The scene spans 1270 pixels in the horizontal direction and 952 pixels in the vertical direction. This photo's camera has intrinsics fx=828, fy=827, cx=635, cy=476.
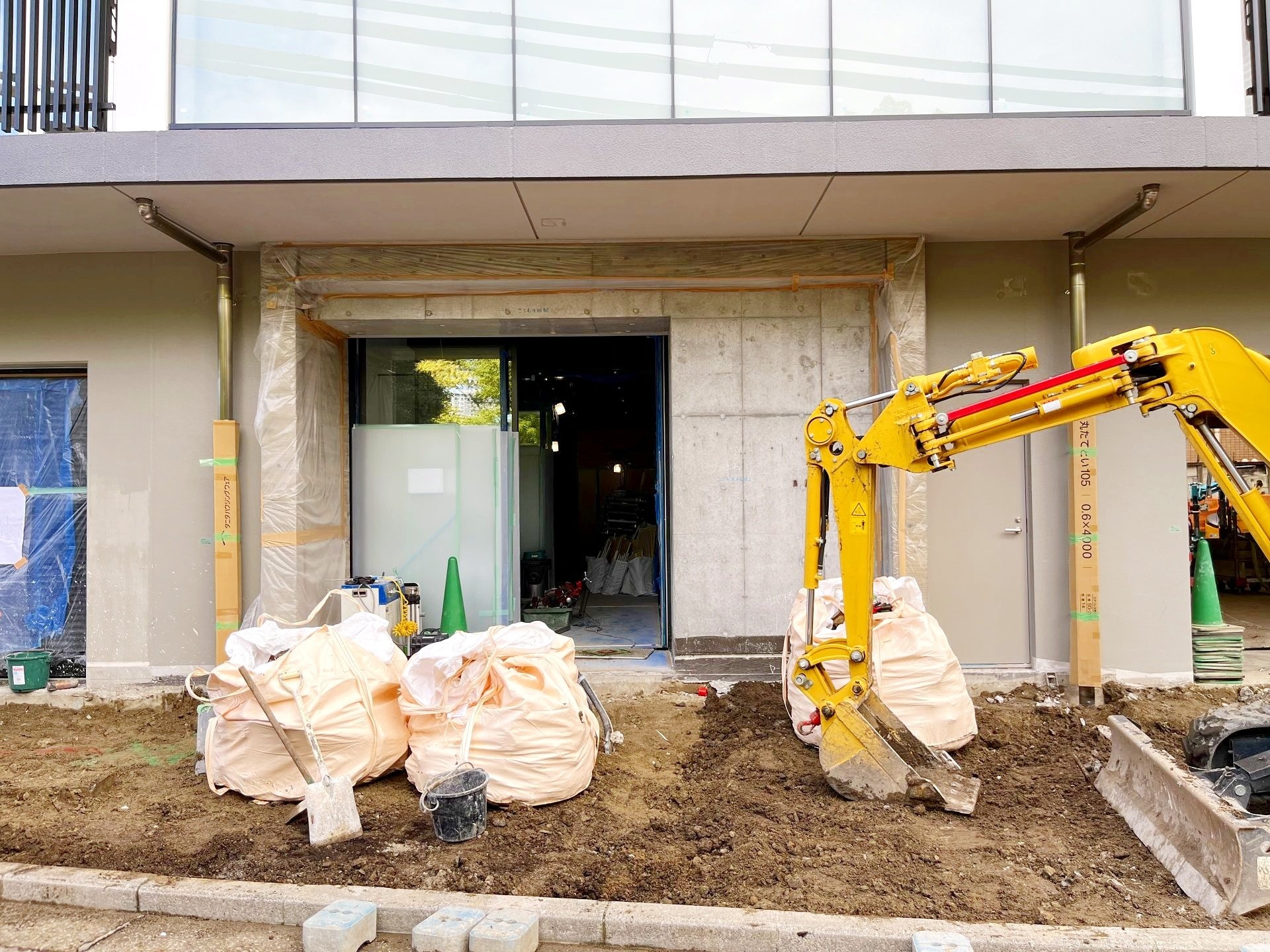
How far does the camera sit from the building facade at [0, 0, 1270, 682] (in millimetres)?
5230

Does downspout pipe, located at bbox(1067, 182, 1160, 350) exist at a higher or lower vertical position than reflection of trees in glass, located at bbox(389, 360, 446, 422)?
higher

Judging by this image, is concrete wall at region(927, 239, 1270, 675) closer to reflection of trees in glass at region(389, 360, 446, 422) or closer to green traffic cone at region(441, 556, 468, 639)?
green traffic cone at region(441, 556, 468, 639)

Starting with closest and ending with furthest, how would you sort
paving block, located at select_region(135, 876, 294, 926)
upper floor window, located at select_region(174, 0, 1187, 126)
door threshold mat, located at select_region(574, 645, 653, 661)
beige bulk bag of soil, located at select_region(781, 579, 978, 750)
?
paving block, located at select_region(135, 876, 294, 926)
beige bulk bag of soil, located at select_region(781, 579, 978, 750)
upper floor window, located at select_region(174, 0, 1187, 126)
door threshold mat, located at select_region(574, 645, 653, 661)

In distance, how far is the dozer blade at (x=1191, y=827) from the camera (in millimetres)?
3031

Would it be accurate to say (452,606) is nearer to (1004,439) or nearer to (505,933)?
(505,933)

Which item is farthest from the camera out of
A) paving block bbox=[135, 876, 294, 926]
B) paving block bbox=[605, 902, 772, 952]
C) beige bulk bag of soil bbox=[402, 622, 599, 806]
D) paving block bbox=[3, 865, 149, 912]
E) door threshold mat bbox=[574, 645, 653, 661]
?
door threshold mat bbox=[574, 645, 653, 661]

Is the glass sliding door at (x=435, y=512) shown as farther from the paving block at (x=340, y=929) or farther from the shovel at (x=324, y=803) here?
the paving block at (x=340, y=929)

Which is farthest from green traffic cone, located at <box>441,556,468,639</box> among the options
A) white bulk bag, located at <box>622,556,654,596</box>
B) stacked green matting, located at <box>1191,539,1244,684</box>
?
stacked green matting, located at <box>1191,539,1244,684</box>

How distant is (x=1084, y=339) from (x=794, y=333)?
2188mm

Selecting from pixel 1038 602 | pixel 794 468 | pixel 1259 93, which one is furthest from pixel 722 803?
pixel 1259 93

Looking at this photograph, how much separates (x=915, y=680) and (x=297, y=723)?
3407mm

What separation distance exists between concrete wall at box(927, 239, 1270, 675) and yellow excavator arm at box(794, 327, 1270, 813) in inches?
104

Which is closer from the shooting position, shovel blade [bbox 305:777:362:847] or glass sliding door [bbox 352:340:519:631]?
shovel blade [bbox 305:777:362:847]

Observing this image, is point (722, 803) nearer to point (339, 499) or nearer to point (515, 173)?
point (515, 173)
